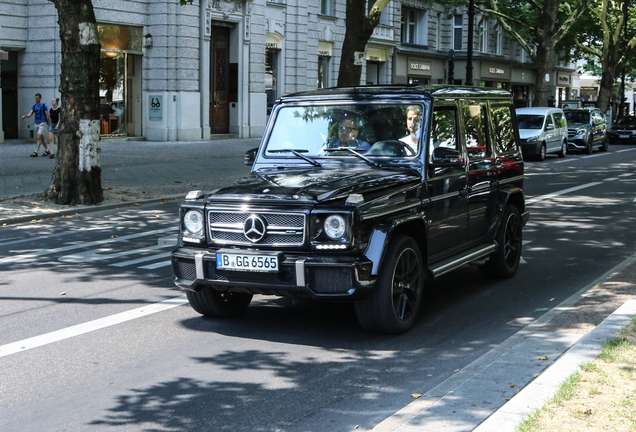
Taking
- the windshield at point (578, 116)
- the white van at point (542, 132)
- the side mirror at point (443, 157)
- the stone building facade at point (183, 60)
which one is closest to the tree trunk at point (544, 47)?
the windshield at point (578, 116)

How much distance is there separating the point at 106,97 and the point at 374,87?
77.1 feet

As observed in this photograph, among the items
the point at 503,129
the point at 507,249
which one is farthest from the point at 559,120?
the point at 507,249

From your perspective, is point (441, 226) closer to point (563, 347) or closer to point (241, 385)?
point (563, 347)

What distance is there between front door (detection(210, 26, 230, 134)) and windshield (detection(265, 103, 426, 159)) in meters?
26.0

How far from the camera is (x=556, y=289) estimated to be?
8.35 metres

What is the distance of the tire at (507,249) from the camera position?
337 inches

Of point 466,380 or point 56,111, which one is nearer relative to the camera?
point 466,380

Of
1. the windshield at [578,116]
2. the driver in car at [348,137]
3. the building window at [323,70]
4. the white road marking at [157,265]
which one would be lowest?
the white road marking at [157,265]

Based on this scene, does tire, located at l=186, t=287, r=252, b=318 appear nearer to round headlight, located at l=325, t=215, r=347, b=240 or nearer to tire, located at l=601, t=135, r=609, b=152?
round headlight, located at l=325, t=215, r=347, b=240

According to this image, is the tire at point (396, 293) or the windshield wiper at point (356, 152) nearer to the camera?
the tire at point (396, 293)

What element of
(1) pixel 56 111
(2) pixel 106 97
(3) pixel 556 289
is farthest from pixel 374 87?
(2) pixel 106 97

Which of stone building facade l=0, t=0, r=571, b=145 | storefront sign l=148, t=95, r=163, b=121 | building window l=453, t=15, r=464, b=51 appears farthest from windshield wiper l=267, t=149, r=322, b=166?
building window l=453, t=15, r=464, b=51

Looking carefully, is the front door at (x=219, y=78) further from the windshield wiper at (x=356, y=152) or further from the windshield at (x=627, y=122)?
the windshield wiper at (x=356, y=152)

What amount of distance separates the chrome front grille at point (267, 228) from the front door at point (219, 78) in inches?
1072
